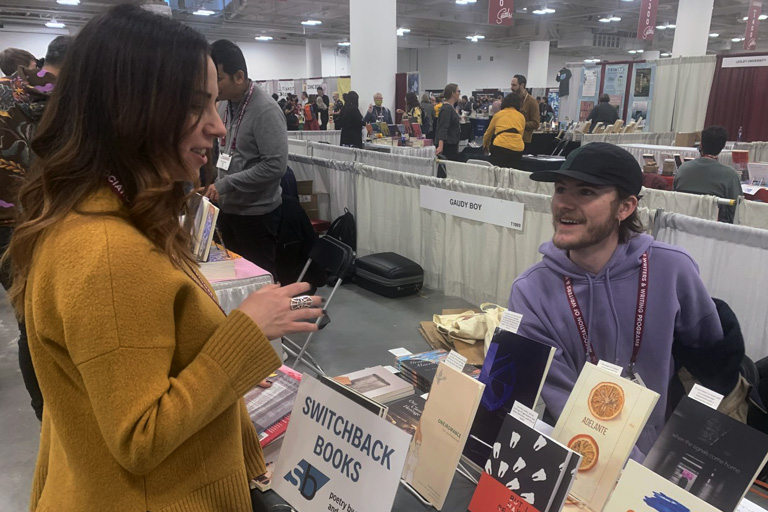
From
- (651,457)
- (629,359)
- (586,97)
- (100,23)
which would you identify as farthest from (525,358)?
(586,97)

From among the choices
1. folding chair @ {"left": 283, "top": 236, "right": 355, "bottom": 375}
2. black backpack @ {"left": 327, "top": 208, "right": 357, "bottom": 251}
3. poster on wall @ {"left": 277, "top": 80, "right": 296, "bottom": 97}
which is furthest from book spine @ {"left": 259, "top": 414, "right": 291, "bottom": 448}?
poster on wall @ {"left": 277, "top": 80, "right": 296, "bottom": 97}

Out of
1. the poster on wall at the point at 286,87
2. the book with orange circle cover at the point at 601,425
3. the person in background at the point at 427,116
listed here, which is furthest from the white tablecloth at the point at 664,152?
the poster on wall at the point at 286,87

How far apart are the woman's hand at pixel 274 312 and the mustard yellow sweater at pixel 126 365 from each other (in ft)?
0.09

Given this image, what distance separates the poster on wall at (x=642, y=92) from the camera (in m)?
12.0

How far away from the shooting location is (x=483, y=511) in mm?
1067

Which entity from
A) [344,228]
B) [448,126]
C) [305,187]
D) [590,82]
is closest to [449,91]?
[448,126]

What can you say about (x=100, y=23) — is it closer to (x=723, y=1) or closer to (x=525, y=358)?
(x=525, y=358)

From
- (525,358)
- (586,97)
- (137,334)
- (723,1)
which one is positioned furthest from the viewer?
(723,1)

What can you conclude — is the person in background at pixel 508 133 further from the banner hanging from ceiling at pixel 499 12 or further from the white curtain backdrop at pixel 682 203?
the white curtain backdrop at pixel 682 203

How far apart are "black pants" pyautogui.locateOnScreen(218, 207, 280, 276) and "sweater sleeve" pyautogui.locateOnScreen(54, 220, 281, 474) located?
2.47m

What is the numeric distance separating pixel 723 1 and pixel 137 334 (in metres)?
19.5

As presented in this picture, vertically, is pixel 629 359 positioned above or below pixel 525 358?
below

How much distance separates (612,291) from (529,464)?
897mm

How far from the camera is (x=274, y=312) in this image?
935 millimetres
